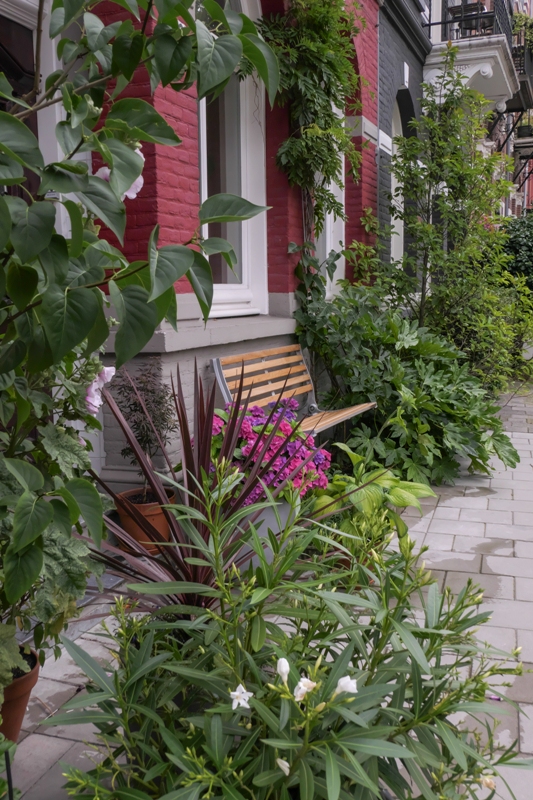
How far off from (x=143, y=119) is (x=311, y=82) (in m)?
4.69

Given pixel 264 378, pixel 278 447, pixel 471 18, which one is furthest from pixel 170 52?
pixel 471 18

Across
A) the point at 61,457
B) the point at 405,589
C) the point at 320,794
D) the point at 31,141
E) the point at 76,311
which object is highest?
the point at 31,141

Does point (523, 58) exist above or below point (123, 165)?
above

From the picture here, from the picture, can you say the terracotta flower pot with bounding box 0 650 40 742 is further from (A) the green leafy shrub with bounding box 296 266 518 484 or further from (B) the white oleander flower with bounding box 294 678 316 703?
(A) the green leafy shrub with bounding box 296 266 518 484

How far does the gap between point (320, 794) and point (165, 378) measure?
2961 mm

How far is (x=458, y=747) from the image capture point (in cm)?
146

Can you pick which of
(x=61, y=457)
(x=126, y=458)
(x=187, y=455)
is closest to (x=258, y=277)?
(x=126, y=458)

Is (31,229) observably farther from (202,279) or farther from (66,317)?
(202,279)

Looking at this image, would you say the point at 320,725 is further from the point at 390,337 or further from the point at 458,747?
the point at 390,337

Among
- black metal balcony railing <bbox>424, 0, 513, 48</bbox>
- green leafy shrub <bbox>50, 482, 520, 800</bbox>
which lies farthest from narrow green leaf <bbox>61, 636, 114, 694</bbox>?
black metal balcony railing <bbox>424, 0, 513, 48</bbox>

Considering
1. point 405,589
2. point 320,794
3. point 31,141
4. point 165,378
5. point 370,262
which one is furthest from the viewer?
point 370,262

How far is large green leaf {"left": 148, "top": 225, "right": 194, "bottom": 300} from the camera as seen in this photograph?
102cm

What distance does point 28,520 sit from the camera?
1301 mm

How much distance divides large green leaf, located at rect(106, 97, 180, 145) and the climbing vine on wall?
14.5ft
